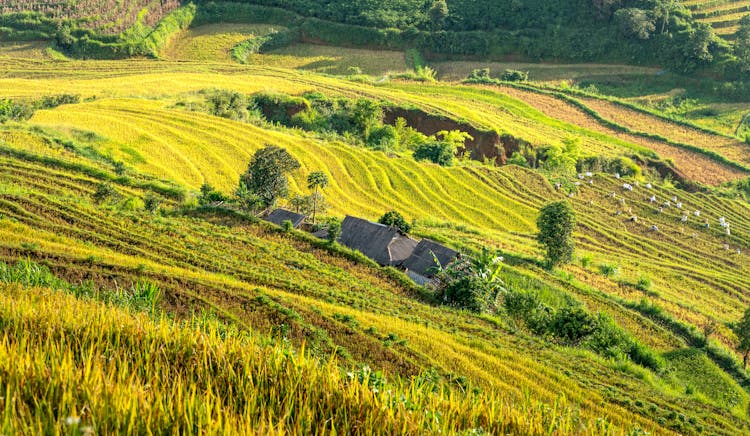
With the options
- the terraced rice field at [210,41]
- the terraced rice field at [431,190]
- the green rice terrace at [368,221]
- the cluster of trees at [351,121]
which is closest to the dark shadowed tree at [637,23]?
the green rice terrace at [368,221]

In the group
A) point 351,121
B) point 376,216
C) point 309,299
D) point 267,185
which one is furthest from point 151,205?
point 351,121

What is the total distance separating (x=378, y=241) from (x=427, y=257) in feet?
7.89

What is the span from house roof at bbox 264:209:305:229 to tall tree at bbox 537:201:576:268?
11739mm

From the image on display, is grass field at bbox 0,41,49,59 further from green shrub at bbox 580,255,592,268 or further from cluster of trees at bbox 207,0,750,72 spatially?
green shrub at bbox 580,255,592,268

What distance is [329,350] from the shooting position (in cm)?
1408

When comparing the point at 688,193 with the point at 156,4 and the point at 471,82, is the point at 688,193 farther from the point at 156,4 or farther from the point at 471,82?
the point at 156,4

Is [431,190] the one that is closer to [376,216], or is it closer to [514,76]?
[376,216]


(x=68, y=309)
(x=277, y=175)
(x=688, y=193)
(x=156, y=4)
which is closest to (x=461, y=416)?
(x=68, y=309)

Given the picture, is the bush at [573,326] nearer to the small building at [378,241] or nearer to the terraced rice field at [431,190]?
the small building at [378,241]

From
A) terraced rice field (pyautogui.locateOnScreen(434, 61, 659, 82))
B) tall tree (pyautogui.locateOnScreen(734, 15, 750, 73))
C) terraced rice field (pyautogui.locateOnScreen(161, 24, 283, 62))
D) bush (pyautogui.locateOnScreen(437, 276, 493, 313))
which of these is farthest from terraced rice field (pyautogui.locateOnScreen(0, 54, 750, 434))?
tall tree (pyautogui.locateOnScreen(734, 15, 750, 73))

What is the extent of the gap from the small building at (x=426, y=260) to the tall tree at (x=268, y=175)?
7720 millimetres

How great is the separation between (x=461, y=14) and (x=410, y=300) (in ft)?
219

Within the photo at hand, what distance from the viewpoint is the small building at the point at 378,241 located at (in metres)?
24.9

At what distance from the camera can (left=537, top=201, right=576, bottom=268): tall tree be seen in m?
28.5
